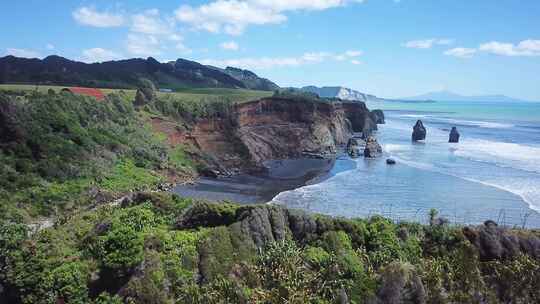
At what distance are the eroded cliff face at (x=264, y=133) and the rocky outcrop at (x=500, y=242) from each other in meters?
52.4

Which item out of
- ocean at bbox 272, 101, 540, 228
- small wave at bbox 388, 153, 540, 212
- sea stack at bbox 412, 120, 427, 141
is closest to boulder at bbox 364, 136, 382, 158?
ocean at bbox 272, 101, 540, 228

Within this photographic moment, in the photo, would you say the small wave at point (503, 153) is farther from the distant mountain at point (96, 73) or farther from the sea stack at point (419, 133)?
the distant mountain at point (96, 73)

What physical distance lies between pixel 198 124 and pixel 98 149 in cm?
2713

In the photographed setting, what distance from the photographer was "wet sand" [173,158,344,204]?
209ft

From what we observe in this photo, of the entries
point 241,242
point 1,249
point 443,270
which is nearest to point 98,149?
point 1,249

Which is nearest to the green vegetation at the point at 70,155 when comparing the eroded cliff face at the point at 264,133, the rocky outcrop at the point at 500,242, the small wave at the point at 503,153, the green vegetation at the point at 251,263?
the eroded cliff face at the point at 264,133

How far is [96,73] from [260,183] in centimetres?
10335

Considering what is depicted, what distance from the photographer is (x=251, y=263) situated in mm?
27859

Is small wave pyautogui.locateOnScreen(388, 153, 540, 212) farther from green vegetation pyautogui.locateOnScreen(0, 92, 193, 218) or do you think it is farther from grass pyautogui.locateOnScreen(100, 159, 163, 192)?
grass pyautogui.locateOnScreen(100, 159, 163, 192)

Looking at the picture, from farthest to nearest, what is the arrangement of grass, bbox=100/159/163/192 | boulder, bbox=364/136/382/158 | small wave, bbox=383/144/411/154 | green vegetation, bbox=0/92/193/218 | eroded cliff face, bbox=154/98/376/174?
small wave, bbox=383/144/411/154 < boulder, bbox=364/136/382/158 < eroded cliff face, bbox=154/98/376/174 < grass, bbox=100/159/163/192 < green vegetation, bbox=0/92/193/218

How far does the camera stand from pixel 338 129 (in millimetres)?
124438

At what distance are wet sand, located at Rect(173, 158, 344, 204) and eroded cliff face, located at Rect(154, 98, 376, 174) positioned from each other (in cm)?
434

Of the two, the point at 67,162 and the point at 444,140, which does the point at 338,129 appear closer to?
the point at 444,140

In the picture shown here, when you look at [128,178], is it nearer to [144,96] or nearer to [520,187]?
[144,96]
